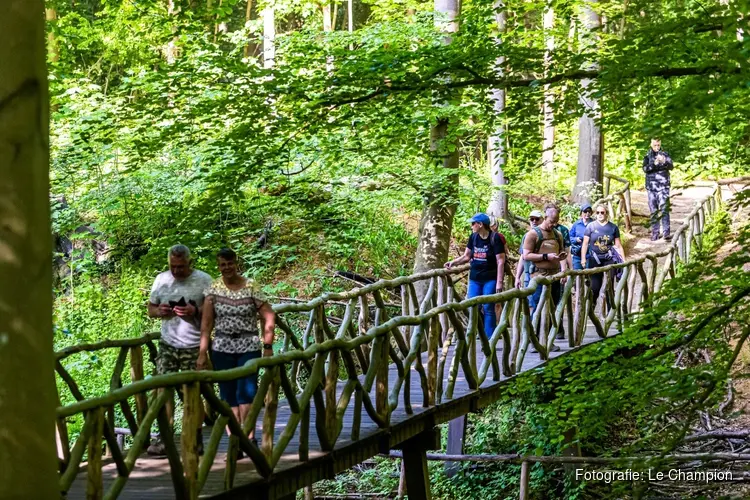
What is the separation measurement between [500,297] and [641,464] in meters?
4.74

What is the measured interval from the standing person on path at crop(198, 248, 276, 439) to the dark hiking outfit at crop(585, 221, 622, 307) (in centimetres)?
732

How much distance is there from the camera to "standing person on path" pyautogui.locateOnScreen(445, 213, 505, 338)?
1035 centimetres

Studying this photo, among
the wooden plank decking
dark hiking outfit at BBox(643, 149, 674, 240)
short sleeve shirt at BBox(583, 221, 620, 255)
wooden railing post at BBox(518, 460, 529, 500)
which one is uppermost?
dark hiking outfit at BBox(643, 149, 674, 240)

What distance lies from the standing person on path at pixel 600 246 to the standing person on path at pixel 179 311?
24.6 feet

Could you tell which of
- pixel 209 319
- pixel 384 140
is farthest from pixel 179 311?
A: pixel 384 140

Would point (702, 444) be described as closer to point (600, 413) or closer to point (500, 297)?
point (500, 297)

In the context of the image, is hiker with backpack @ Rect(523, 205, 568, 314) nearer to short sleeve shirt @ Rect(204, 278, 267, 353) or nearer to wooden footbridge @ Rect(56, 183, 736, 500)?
wooden footbridge @ Rect(56, 183, 736, 500)

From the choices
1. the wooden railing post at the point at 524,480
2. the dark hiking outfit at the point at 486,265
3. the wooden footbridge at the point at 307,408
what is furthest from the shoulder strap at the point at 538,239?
the wooden railing post at the point at 524,480

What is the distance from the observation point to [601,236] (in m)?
12.7

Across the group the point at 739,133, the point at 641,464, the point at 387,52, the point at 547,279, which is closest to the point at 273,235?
the point at 547,279

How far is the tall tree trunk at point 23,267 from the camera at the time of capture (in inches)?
117

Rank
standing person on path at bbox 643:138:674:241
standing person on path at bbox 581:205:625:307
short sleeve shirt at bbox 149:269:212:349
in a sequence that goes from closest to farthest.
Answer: short sleeve shirt at bbox 149:269:212:349, standing person on path at bbox 581:205:625:307, standing person on path at bbox 643:138:674:241

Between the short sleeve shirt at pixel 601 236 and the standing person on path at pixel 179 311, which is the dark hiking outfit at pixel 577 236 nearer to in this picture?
the short sleeve shirt at pixel 601 236

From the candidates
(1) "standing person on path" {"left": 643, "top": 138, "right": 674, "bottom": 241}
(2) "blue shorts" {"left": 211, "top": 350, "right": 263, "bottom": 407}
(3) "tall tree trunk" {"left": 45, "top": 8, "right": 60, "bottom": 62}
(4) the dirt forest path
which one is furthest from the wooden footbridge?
(4) the dirt forest path
